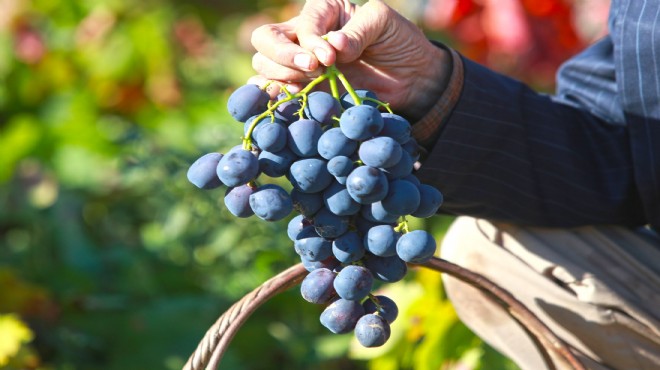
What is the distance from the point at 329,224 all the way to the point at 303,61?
0.19 meters

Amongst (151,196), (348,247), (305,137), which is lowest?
(151,196)

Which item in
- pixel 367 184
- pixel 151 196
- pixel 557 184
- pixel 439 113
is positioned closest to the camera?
pixel 367 184

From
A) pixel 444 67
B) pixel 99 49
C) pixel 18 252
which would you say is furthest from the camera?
pixel 99 49

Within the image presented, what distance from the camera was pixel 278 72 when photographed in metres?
1.10

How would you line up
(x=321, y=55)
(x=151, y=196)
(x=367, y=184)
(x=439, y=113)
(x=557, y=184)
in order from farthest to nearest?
1. (x=151, y=196)
2. (x=557, y=184)
3. (x=439, y=113)
4. (x=321, y=55)
5. (x=367, y=184)

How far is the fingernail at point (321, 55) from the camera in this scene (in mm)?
1021

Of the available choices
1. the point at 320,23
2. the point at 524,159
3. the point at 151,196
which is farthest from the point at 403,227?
the point at 151,196

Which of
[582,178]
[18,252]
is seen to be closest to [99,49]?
[18,252]

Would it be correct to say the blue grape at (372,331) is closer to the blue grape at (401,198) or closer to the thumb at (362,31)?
the blue grape at (401,198)

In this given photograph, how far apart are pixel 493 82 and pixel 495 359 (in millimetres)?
684

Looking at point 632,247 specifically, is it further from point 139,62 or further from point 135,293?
point 139,62

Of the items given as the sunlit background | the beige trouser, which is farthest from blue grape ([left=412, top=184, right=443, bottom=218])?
the sunlit background

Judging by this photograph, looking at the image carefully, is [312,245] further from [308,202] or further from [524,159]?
[524,159]

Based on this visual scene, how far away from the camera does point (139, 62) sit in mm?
3096
